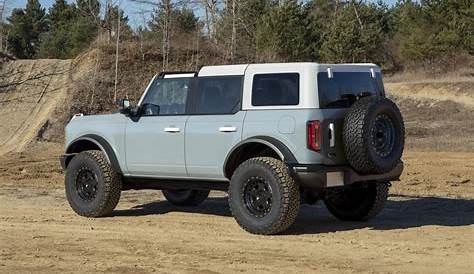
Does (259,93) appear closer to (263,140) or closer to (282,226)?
(263,140)

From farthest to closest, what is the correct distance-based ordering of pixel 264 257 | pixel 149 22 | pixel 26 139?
pixel 149 22
pixel 26 139
pixel 264 257

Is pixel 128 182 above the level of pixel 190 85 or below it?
below

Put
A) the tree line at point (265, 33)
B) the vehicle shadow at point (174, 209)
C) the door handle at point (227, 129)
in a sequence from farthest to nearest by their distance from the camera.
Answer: the tree line at point (265, 33), the vehicle shadow at point (174, 209), the door handle at point (227, 129)

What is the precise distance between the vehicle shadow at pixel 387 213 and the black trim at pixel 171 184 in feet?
2.08

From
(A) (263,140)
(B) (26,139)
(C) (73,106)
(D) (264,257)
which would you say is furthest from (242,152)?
(C) (73,106)

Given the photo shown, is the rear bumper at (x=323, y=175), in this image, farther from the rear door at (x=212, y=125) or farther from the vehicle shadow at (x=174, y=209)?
the vehicle shadow at (x=174, y=209)

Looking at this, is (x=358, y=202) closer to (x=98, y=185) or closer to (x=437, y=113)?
(x=98, y=185)

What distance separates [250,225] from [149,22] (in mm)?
28940

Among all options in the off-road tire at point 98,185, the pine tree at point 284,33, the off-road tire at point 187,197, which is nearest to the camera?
the off-road tire at point 98,185

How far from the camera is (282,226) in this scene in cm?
927

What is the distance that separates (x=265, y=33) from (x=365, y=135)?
1383 inches

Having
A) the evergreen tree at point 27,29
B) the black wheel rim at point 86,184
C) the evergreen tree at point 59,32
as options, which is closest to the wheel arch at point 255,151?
the black wheel rim at point 86,184

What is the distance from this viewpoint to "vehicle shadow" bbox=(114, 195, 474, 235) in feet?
33.7

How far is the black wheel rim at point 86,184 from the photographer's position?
1115 cm
